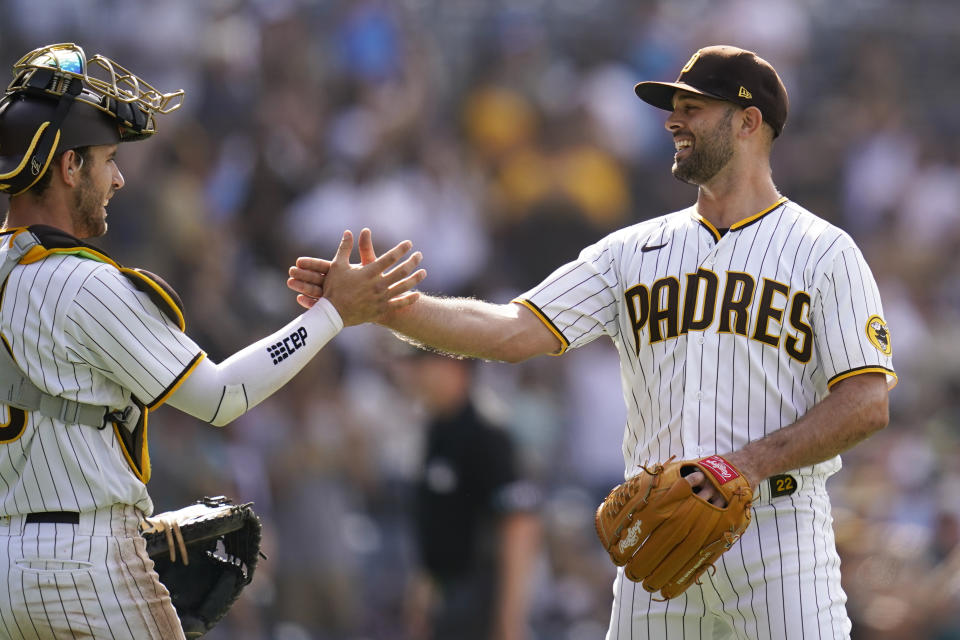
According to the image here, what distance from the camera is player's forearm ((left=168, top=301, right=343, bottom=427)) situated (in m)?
3.06

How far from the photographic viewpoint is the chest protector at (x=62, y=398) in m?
2.97

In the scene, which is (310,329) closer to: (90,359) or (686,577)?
(90,359)

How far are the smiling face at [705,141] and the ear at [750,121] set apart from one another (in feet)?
0.13

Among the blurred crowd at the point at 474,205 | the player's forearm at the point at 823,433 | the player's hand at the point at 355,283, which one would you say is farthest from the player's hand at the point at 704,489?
the blurred crowd at the point at 474,205

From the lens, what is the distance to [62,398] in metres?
2.98

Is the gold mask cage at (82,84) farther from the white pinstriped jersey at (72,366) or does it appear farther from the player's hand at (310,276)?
the player's hand at (310,276)

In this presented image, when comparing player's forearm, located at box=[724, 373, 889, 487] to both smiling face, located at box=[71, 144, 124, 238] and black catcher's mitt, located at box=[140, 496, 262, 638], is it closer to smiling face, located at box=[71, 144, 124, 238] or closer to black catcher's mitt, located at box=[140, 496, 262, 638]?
black catcher's mitt, located at box=[140, 496, 262, 638]

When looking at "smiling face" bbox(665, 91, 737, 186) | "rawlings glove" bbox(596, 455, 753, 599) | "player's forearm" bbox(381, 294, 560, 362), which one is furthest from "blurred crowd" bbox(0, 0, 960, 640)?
"rawlings glove" bbox(596, 455, 753, 599)

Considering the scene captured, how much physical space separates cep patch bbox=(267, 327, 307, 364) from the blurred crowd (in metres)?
3.94

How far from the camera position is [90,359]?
2980 mm

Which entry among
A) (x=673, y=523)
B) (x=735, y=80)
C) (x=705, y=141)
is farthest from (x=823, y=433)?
(x=735, y=80)

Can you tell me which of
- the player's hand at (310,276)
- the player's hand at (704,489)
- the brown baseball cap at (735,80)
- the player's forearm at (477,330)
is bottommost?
the player's hand at (704,489)

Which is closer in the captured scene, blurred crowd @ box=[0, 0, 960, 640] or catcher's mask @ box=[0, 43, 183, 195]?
catcher's mask @ box=[0, 43, 183, 195]

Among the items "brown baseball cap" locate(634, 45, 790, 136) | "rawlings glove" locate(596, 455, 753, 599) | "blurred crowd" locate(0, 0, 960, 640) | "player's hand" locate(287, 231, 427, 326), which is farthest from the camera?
"blurred crowd" locate(0, 0, 960, 640)
